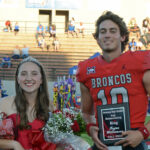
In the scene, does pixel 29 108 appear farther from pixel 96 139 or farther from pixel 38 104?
pixel 96 139

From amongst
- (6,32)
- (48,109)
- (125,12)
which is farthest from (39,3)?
(48,109)

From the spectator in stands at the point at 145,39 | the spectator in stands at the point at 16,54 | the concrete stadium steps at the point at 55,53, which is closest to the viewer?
the concrete stadium steps at the point at 55,53

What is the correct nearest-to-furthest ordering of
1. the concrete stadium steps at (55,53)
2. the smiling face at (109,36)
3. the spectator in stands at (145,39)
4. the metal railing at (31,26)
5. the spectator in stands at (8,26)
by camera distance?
the smiling face at (109,36), the concrete stadium steps at (55,53), the spectator in stands at (145,39), the spectator in stands at (8,26), the metal railing at (31,26)

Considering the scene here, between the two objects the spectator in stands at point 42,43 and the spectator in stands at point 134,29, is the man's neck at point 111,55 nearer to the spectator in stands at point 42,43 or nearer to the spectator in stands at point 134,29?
the spectator in stands at point 42,43

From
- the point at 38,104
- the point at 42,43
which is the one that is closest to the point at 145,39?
the point at 42,43

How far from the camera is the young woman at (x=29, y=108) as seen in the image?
243cm

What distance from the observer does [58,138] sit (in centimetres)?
229

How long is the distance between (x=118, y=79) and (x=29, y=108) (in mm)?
901

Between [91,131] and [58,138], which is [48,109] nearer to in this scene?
[58,138]

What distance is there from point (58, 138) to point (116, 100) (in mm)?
571

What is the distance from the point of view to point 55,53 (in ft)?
49.5

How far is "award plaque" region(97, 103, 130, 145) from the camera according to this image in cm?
197

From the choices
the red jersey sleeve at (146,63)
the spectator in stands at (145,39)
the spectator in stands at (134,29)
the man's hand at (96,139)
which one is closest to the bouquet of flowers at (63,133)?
the man's hand at (96,139)

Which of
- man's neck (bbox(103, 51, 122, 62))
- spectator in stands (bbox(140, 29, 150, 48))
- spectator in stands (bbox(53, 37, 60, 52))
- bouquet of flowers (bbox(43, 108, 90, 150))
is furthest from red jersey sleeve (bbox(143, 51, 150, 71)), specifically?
spectator in stands (bbox(140, 29, 150, 48))
